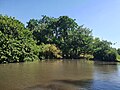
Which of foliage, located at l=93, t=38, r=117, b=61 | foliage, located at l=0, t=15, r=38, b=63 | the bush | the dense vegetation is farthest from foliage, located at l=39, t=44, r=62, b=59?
foliage, located at l=93, t=38, r=117, b=61

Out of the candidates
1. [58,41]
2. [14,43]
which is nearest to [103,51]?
[58,41]

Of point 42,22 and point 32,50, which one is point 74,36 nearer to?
point 42,22

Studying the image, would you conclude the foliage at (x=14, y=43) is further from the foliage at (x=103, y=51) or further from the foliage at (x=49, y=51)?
the foliage at (x=103, y=51)

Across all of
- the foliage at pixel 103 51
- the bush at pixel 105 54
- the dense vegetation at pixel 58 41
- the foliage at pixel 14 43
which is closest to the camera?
the foliage at pixel 14 43

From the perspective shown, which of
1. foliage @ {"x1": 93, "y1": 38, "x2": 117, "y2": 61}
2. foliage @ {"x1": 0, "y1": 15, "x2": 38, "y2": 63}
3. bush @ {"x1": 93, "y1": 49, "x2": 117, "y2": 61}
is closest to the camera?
foliage @ {"x1": 0, "y1": 15, "x2": 38, "y2": 63}

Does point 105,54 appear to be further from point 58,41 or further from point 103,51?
point 58,41

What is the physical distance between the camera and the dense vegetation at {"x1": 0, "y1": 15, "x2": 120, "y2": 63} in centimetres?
5506

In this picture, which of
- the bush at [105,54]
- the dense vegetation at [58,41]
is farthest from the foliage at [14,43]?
the bush at [105,54]

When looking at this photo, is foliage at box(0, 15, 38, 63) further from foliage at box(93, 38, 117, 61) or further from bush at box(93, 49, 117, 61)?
foliage at box(93, 38, 117, 61)

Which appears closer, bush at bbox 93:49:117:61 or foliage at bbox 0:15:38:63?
foliage at bbox 0:15:38:63

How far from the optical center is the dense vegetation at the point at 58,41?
55059 mm

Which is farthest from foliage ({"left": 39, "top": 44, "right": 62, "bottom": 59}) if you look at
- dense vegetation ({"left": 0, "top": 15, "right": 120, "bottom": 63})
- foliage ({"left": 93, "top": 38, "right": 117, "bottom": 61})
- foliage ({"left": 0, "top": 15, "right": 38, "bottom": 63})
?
foliage ({"left": 93, "top": 38, "right": 117, "bottom": 61})

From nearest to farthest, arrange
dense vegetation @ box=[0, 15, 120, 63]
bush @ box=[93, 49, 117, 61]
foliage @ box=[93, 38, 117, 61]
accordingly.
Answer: dense vegetation @ box=[0, 15, 120, 63] < bush @ box=[93, 49, 117, 61] < foliage @ box=[93, 38, 117, 61]

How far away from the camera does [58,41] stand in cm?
8069
